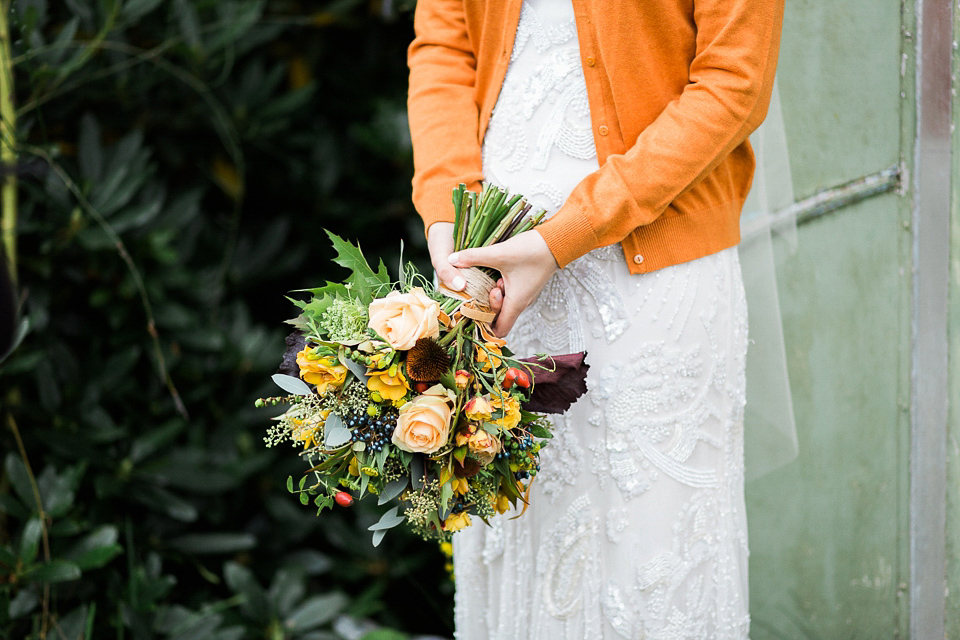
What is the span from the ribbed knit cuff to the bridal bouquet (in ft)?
0.48

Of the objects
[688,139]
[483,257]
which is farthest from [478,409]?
[688,139]

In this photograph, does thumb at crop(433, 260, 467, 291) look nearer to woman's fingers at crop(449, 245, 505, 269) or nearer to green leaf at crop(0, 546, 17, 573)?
woman's fingers at crop(449, 245, 505, 269)

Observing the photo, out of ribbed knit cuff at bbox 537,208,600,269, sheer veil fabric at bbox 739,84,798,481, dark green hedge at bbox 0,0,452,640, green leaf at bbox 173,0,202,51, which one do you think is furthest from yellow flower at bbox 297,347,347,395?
green leaf at bbox 173,0,202,51

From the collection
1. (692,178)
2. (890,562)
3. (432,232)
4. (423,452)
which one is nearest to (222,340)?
(432,232)

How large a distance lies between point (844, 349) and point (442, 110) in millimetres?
1121

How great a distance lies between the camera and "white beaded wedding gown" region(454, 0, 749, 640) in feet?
4.22

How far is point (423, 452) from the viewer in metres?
1.11

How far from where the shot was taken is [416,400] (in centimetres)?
108

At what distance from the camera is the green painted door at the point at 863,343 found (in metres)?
1.70

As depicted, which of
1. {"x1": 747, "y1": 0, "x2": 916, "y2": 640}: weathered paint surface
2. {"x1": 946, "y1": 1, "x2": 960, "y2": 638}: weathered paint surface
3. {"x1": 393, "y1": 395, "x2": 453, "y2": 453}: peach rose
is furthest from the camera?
{"x1": 747, "y1": 0, "x2": 916, "y2": 640}: weathered paint surface

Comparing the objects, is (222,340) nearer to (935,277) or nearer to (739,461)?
(739,461)

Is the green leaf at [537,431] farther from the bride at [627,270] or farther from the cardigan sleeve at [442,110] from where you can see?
the cardigan sleeve at [442,110]

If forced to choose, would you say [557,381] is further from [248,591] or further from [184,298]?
[184,298]

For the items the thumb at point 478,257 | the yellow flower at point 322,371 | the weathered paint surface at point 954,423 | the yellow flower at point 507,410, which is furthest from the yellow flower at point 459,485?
the weathered paint surface at point 954,423
